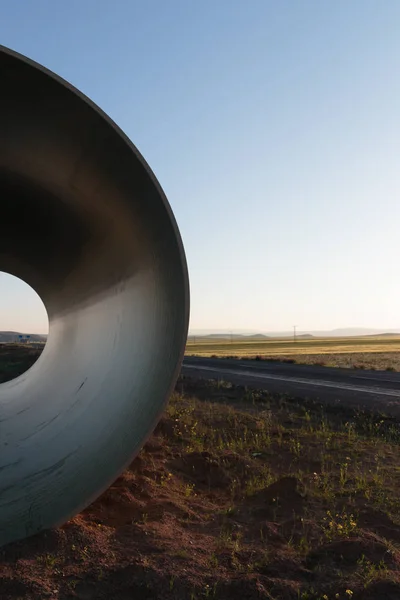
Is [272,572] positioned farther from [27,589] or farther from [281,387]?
[281,387]

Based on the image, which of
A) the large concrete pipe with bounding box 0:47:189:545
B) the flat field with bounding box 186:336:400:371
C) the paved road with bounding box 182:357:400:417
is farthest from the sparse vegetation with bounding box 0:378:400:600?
the flat field with bounding box 186:336:400:371

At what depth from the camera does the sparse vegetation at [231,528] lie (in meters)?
2.84

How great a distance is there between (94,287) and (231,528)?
2357 millimetres

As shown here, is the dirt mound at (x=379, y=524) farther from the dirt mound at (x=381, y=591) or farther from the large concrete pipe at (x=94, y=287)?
the large concrete pipe at (x=94, y=287)

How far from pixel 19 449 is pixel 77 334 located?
1508mm

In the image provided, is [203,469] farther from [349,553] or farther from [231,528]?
[349,553]

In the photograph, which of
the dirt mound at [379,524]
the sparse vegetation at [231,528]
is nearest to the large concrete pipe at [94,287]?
the sparse vegetation at [231,528]

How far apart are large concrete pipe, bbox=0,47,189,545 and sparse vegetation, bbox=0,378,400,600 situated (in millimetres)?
425

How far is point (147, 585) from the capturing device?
279 centimetres

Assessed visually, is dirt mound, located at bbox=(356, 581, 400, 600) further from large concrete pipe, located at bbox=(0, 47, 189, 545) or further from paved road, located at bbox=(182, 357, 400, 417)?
paved road, located at bbox=(182, 357, 400, 417)

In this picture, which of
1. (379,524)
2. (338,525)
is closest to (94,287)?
(338,525)

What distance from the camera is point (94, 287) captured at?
4.66m

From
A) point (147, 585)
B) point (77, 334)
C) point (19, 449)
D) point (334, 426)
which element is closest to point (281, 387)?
point (334, 426)

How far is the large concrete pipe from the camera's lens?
3.12 m
